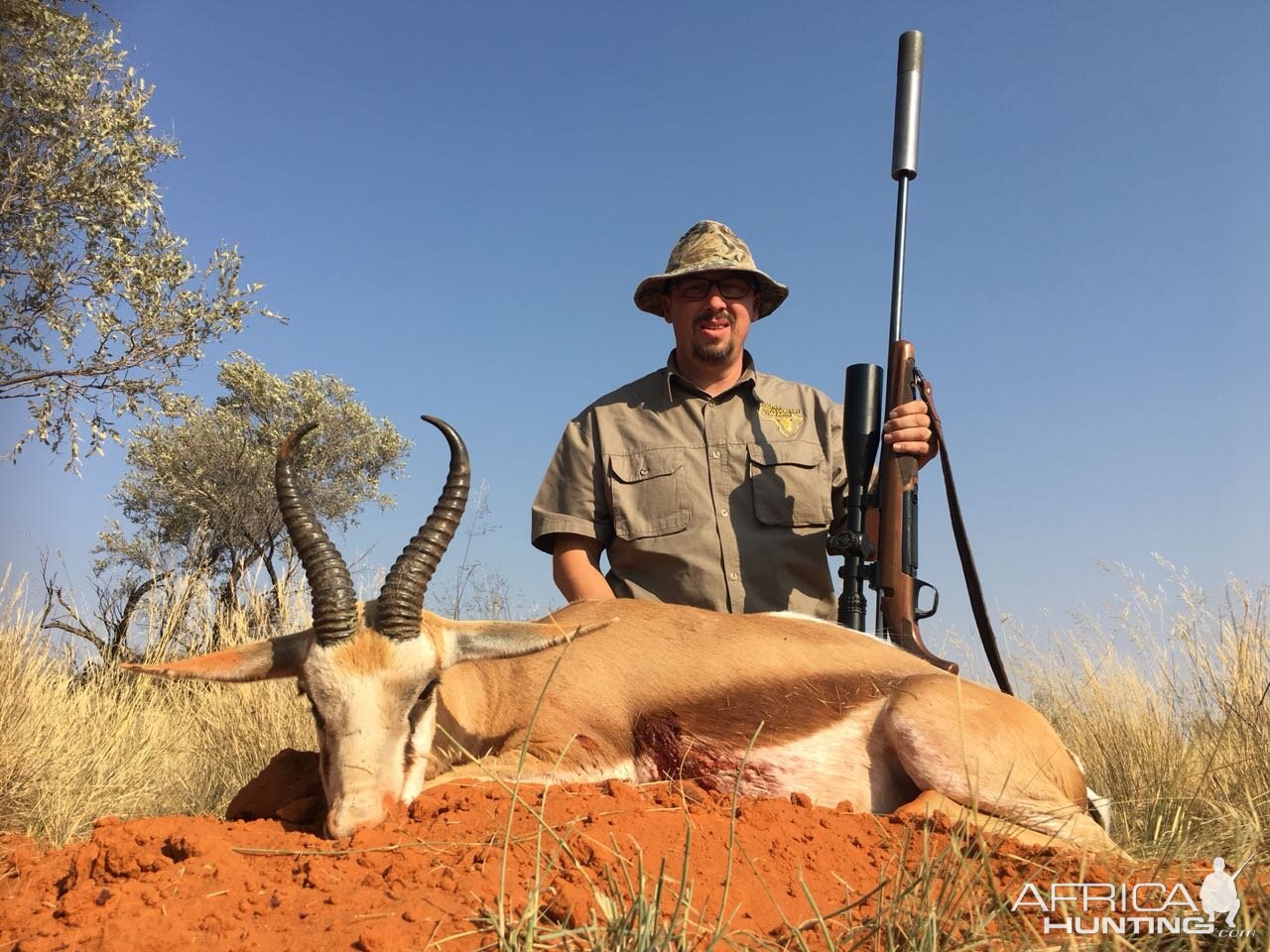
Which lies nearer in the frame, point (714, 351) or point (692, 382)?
point (714, 351)

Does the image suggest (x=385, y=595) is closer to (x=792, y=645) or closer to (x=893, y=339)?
(x=792, y=645)

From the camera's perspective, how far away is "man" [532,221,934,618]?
5.71 m

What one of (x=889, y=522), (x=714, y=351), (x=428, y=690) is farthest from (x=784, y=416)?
(x=428, y=690)

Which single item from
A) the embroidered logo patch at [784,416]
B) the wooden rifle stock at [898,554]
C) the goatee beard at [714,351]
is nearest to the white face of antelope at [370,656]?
the wooden rifle stock at [898,554]

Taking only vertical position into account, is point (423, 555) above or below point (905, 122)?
below

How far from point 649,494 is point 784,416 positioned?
1079mm

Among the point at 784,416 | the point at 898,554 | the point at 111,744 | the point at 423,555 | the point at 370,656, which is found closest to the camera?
the point at 370,656

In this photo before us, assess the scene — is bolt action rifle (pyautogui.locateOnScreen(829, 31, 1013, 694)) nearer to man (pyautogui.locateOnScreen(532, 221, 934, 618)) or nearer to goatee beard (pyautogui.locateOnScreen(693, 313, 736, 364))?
man (pyautogui.locateOnScreen(532, 221, 934, 618))

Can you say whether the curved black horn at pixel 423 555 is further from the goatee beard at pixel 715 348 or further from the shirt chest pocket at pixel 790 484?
the goatee beard at pixel 715 348

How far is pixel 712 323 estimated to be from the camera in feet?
19.8

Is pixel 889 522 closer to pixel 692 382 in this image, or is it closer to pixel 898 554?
pixel 898 554

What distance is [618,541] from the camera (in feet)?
19.3

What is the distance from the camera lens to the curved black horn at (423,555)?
330 cm

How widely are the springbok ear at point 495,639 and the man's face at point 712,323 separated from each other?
287 cm
